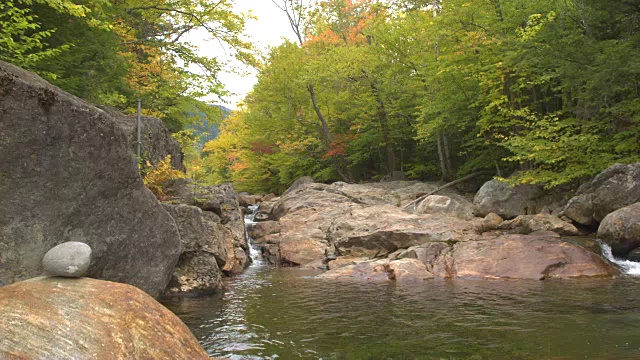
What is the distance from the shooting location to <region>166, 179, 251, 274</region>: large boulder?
1162 cm

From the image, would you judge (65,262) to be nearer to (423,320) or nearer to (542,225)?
(423,320)

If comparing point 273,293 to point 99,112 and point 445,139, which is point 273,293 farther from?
point 445,139

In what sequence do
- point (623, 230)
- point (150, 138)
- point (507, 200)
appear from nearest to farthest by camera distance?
1. point (623, 230)
2. point (150, 138)
3. point (507, 200)

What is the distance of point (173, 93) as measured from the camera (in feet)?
54.6

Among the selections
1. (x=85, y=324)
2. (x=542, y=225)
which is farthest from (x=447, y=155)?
(x=85, y=324)

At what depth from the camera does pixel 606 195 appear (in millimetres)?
12617

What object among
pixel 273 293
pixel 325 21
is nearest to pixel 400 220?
pixel 273 293

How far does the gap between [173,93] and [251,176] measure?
17.2 metres

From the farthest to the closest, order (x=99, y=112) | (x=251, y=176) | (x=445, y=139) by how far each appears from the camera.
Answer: (x=251, y=176) → (x=445, y=139) → (x=99, y=112)

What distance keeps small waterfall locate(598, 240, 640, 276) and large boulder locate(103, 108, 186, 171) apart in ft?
38.9

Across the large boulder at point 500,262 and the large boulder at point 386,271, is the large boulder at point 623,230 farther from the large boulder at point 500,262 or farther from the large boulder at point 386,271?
the large boulder at point 386,271

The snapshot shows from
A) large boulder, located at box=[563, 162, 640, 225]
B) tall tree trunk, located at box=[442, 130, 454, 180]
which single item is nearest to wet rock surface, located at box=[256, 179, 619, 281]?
large boulder, located at box=[563, 162, 640, 225]

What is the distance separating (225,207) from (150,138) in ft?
10.3

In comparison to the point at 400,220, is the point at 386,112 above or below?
above
